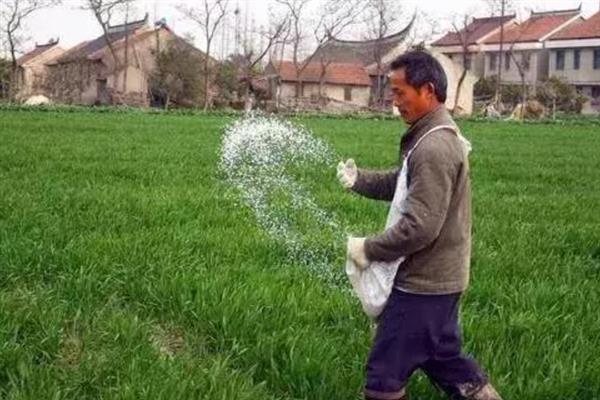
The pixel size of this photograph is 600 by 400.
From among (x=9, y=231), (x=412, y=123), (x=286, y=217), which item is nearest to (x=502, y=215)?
(x=286, y=217)

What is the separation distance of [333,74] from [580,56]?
17.0 m

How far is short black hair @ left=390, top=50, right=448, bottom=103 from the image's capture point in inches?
112

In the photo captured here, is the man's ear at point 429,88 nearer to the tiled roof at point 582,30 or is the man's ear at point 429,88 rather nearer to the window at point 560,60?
the tiled roof at point 582,30

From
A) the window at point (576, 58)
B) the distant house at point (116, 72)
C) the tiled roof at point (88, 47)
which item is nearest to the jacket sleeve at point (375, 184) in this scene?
the distant house at point (116, 72)

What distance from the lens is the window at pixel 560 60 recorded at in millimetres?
55906

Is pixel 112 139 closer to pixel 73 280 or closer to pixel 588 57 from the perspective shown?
pixel 73 280

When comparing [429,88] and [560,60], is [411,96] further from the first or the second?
[560,60]

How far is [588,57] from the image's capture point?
54.2m

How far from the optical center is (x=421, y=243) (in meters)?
2.76

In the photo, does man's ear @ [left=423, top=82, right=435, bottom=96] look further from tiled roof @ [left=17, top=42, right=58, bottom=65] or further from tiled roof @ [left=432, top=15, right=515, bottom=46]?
tiled roof @ [left=17, top=42, right=58, bottom=65]

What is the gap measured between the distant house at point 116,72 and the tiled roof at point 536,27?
978 inches

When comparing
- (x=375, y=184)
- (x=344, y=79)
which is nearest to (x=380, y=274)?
(x=375, y=184)

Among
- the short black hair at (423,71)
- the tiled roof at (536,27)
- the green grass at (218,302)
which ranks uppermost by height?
the tiled roof at (536,27)

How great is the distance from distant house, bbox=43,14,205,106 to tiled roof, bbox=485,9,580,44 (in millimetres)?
24840
